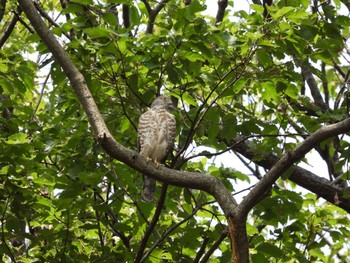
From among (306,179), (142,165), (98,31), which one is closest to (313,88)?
(306,179)

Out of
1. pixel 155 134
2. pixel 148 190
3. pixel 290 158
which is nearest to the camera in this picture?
pixel 290 158

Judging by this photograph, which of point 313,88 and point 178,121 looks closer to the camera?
point 178,121

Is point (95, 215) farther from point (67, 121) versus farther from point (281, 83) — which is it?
point (281, 83)

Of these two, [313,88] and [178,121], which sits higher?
[313,88]

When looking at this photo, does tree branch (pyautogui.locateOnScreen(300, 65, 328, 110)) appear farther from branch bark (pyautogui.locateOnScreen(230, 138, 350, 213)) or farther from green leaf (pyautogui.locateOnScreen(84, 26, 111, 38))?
green leaf (pyautogui.locateOnScreen(84, 26, 111, 38))

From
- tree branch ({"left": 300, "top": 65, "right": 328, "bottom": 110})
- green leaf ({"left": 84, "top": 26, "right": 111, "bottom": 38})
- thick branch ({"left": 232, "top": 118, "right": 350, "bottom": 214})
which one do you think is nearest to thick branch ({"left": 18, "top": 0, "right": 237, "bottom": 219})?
thick branch ({"left": 232, "top": 118, "right": 350, "bottom": 214})

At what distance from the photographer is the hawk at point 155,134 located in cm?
578

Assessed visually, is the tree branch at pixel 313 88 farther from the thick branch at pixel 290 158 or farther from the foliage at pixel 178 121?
the thick branch at pixel 290 158

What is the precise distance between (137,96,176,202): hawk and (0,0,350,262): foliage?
92 mm

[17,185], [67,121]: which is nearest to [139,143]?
[67,121]

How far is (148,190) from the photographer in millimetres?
5766

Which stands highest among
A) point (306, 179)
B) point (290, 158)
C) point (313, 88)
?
point (313, 88)

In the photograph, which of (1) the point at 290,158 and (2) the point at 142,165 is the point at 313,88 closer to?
(1) the point at 290,158

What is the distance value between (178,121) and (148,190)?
66 centimetres
